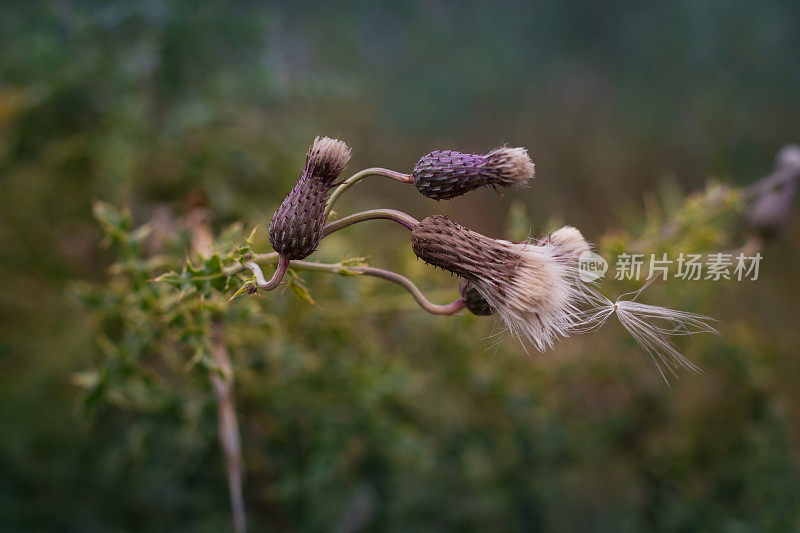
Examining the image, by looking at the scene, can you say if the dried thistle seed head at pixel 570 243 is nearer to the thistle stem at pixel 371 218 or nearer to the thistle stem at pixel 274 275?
the thistle stem at pixel 371 218

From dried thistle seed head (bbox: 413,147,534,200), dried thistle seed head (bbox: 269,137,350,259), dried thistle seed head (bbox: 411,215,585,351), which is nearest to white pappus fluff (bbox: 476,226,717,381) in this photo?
dried thistle seed head (bbox: 411,215,585,351)

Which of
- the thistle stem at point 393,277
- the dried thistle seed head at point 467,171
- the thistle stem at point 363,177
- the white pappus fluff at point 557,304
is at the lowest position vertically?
the white pappus fluff at point 557,304

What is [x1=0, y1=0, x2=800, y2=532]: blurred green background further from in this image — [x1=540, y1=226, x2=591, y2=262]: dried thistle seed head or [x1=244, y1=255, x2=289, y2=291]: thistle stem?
[x1=540, y1=226, x2=591, y2=262]: dried thistle seed head

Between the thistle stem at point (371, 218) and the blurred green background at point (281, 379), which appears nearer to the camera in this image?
the thistle stem at point (371, 218)

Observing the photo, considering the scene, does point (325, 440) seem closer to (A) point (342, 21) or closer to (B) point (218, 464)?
(B) point (218, 464)

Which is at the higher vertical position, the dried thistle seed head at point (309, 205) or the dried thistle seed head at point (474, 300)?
the dried thistle seed head at point (309, 205)

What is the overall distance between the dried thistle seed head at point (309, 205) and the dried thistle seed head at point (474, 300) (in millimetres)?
230

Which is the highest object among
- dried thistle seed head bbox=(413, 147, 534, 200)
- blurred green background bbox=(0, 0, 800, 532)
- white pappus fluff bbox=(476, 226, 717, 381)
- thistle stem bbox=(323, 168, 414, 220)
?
blurred green background bbox=(0, 0, 800, 532)

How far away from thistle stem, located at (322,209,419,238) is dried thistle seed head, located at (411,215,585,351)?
0.07 feet

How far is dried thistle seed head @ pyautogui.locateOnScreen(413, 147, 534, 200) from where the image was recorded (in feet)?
2.72

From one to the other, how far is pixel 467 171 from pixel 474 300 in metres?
0.19

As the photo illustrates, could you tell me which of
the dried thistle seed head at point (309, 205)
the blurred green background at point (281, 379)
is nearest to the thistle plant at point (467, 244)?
the dried thistle seed head at point (309, 205)

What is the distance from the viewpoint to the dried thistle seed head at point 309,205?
828 millimetres

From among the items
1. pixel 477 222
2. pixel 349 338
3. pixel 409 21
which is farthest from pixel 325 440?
pixel 409 21
